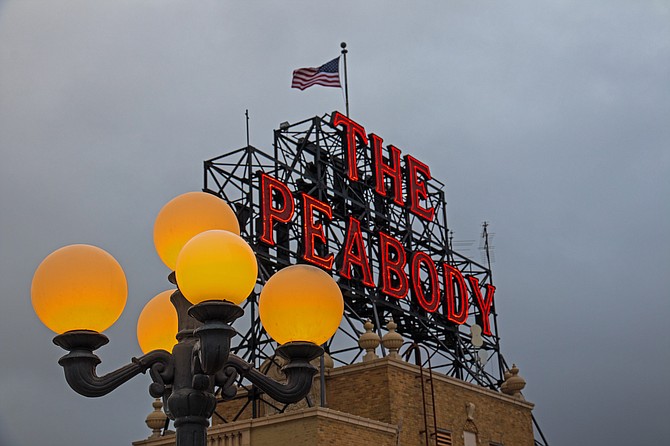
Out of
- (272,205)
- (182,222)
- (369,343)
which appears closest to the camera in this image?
(182,222)

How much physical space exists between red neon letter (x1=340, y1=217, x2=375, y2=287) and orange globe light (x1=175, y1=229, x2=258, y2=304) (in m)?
25.6

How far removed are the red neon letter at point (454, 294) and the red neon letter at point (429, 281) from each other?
772mm

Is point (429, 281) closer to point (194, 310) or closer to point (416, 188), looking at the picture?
point (416, 188)

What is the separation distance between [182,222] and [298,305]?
101 cm

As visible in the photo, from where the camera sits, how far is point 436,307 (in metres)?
34.5

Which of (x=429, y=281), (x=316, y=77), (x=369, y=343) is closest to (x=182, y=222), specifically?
(x=369, y=343)

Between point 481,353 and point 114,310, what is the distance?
29673mm

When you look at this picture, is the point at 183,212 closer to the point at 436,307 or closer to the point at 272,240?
the point at 272,240

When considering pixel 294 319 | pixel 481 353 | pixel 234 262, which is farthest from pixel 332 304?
pixel 481 353

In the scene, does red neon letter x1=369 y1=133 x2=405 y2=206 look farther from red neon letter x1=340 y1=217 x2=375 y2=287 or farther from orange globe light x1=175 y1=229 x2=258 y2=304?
orange globe light x1=175 y1=229 x2=258 y2=304

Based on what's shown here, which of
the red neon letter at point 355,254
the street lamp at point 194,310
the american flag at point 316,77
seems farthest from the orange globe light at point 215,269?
the american flag at point 316,77

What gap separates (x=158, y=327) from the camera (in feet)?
23.5

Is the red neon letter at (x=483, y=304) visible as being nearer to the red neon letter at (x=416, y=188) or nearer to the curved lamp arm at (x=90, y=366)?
the red neon letter at (x=416, y=188)

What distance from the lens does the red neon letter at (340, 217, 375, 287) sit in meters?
31.7
